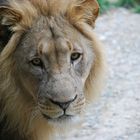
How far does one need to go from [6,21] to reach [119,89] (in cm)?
238

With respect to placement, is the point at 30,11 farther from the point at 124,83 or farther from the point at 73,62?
the point at 124,83

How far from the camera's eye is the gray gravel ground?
15.8ft

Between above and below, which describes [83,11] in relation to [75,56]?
above

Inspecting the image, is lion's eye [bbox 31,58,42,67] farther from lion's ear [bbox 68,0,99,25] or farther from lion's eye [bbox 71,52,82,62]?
lion's ear [bbox 68,0,99,25]

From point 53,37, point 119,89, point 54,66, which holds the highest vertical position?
point 53,37

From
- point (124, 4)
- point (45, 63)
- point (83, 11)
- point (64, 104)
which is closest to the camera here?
point (64, 104)

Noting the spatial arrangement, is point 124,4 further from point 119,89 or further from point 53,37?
point 53,37

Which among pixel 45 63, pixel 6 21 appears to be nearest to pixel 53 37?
pixel 45 63

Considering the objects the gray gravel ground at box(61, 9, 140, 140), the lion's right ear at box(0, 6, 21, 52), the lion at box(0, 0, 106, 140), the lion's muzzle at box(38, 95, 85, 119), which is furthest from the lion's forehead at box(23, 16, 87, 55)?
the gray gravel ground at box(61, 9, 140, 140)

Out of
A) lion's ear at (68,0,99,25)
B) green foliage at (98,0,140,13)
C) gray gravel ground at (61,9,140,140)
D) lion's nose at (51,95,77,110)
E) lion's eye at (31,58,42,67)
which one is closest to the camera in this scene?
lion's nose at (51,95,77,110)

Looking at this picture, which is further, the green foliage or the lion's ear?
the green foliage

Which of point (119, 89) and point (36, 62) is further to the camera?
point (119, 89)

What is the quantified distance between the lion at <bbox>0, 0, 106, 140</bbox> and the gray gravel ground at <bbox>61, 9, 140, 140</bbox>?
3.67 ft

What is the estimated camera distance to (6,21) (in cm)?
339
